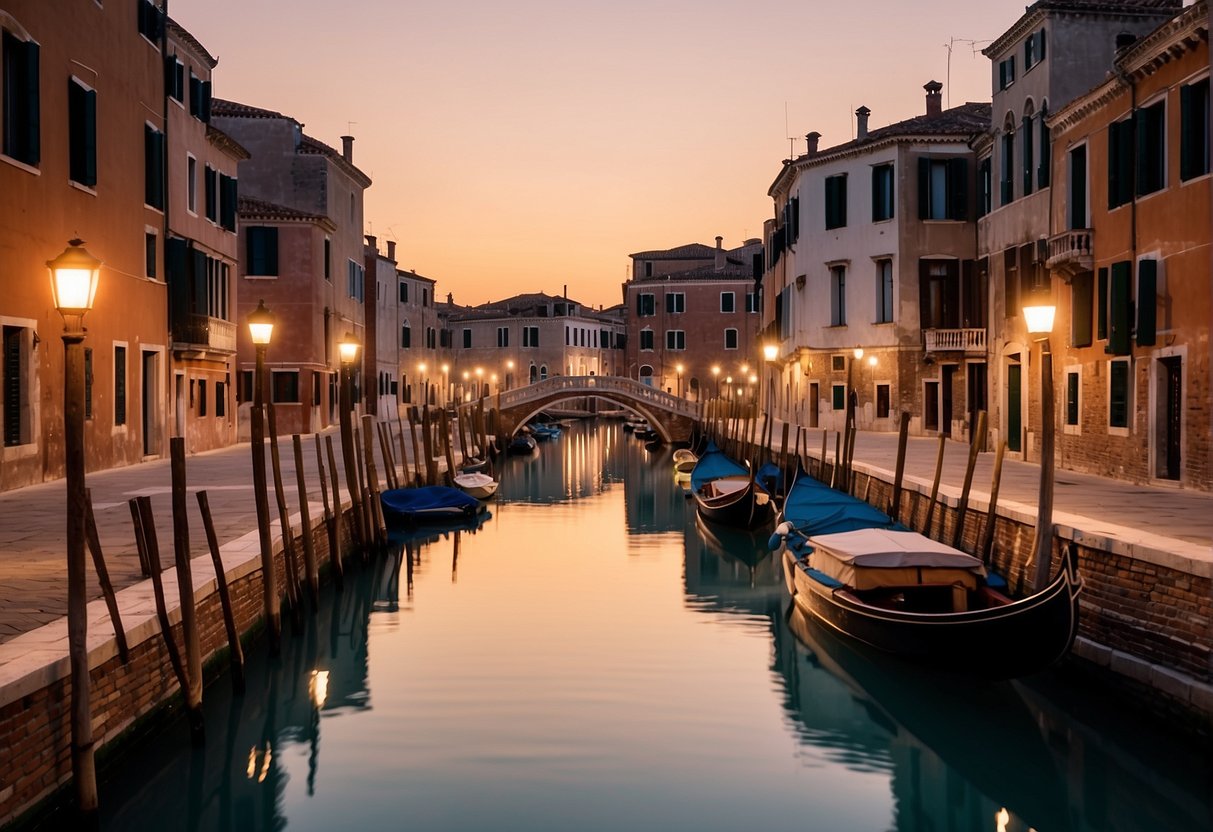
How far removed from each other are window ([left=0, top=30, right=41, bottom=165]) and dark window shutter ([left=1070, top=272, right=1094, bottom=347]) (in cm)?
1140

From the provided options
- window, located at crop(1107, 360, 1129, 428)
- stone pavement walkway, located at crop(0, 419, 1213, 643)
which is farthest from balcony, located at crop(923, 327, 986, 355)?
window, located at crop(1107, 360, 1129, 428)

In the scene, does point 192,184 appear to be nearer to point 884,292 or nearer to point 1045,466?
point 884,292

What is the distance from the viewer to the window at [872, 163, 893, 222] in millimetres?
→ 24469

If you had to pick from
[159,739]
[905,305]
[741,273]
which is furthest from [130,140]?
[741,273]

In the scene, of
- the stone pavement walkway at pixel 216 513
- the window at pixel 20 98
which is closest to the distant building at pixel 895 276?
the stone pavement walkway at pixel 216 513

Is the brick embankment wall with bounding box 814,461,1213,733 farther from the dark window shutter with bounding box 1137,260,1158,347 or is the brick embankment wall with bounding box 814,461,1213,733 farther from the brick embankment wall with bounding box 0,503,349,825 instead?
the brick embankment wall with bounding box 0,503,349,825

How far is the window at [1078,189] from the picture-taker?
14656mm

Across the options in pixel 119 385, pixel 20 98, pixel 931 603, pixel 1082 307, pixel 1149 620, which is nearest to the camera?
pixel 1149 620

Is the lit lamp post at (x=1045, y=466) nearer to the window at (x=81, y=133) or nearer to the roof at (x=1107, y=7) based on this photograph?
the roof at (x=1107, y=7)

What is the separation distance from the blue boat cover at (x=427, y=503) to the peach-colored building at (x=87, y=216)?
348cm

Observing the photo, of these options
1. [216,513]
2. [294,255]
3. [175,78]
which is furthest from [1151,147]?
[294,255]

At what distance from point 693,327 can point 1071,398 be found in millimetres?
38338

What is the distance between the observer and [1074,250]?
1406 cm

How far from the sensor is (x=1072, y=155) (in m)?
15.0
